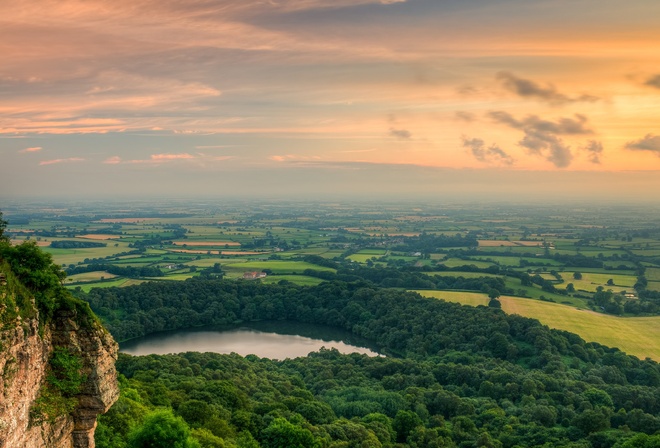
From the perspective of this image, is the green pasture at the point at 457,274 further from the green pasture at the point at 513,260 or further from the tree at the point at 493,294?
the green pasture at the point at 513,260

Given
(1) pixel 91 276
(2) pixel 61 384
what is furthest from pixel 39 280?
(1) pixel 91 276

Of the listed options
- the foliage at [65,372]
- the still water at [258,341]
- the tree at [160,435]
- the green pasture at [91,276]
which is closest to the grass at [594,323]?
the still water at [258,341]

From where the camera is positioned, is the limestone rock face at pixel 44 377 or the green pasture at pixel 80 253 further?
the green pasture at pixel 80 253

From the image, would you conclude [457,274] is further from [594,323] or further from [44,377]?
[44,377]

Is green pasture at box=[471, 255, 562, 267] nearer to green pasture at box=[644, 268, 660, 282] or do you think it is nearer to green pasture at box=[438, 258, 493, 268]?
green pasture at box=[438, 258, 493, 268]

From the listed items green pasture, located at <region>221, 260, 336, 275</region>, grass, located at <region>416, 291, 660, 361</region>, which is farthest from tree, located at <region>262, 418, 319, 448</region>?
green pasture, located at <region>221, 260, 336, 275</region>

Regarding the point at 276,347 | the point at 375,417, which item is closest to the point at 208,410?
the point at 375,417
